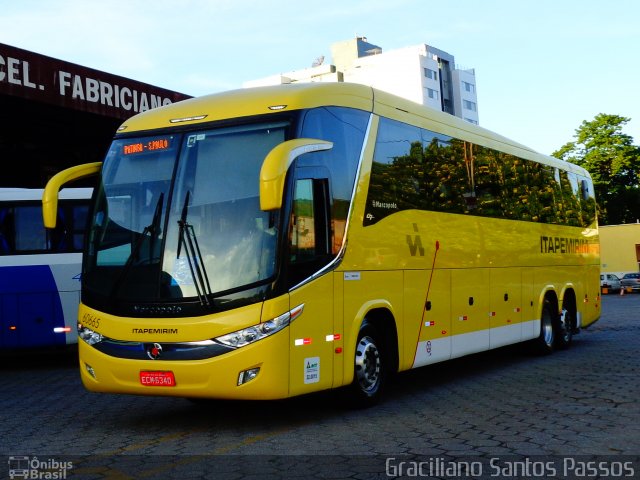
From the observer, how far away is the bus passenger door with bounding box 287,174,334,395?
8.02 m

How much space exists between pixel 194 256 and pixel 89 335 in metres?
1.46

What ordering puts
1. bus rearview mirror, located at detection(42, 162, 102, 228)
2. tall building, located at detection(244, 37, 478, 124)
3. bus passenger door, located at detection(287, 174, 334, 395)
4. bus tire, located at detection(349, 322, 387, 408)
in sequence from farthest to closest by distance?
tall building, located at detection(244, 37, 478, 124) < bus tire, located at detection(349, 322, 387, 408) < bus rearview mirror, located at detection(42, 162, 102, 228) < bus passenger door, located at detection(287, 174, 334, 395)

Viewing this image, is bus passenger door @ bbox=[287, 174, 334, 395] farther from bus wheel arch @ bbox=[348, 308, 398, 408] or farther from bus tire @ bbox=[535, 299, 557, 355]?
bus tire @ bbox=[535, 299, 557, 355]

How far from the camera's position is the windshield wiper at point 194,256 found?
7.86 metres

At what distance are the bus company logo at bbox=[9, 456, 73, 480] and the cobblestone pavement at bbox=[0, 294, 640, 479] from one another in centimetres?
2

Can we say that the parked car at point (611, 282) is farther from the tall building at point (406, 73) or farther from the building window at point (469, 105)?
the building window at point (469, 105)

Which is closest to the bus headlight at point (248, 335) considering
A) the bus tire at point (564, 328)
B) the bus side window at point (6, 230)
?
the bus side window at point (6, 230)

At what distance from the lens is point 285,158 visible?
7559 mm

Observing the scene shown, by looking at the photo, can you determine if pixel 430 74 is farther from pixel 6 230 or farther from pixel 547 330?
pixel 6 230

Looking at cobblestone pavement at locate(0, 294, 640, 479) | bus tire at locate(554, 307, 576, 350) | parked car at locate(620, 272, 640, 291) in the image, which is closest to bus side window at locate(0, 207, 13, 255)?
cobblestone pavement at locate(0, 294, 640, 479)

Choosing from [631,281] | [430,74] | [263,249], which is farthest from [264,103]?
[430,74]

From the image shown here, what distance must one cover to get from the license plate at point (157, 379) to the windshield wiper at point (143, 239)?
35.8 inches

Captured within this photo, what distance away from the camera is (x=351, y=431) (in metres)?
7.89

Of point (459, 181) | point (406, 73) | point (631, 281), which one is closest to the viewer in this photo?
point (459, 181)
